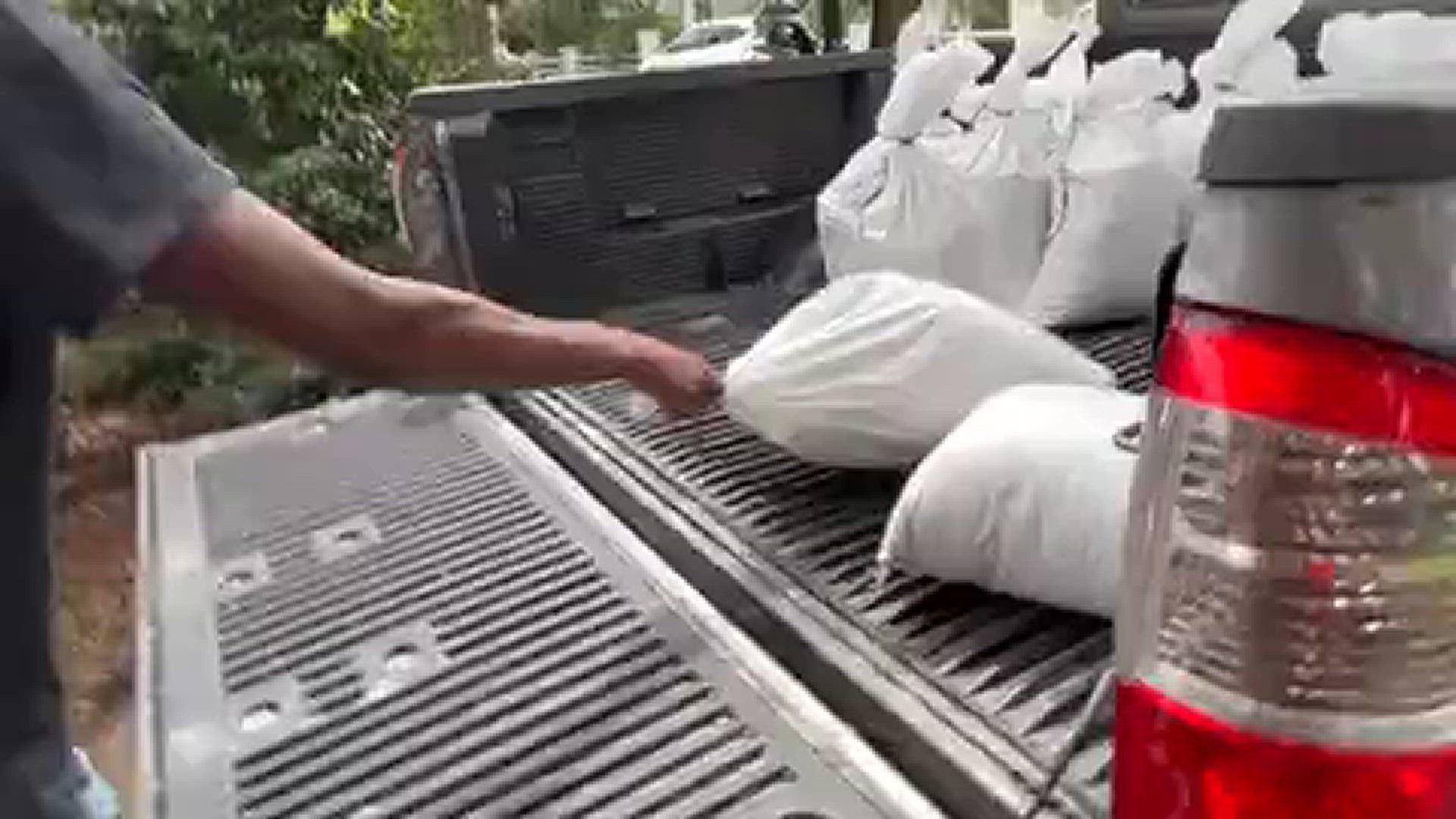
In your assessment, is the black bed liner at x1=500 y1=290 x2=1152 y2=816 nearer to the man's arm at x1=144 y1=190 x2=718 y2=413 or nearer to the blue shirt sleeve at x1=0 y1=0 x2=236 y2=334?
the man's arm at x1=144 y1=190 x2=718 y2=413

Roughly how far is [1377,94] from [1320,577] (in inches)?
6.4

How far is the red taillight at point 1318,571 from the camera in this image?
19.6 inches

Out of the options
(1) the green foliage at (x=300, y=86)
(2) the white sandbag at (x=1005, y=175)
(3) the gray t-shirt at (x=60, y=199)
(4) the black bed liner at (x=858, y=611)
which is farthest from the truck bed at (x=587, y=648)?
(1) the green foliage at (x=300, y=86)

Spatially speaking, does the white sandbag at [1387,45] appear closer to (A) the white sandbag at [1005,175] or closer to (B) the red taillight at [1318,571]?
(A) the white sandbag at [1005,175]

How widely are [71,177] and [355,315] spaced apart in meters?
0.24

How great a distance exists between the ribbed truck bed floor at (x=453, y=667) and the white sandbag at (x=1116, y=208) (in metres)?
0.80

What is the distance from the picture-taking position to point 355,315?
953mm

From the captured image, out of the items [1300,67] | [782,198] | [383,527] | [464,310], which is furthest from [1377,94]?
[782,198]

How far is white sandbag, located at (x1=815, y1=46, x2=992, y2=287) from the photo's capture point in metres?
2.07

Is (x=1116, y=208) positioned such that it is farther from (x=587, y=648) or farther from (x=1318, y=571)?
(x=1318, y=571)

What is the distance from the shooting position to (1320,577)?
0.51m

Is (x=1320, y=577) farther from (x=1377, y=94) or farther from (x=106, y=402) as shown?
(x=106, y=402)

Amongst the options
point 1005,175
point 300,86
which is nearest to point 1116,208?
point 1005,175

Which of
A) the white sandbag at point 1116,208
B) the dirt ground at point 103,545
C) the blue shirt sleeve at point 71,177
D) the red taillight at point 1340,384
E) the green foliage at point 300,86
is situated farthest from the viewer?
the green foliage at point 300,86
